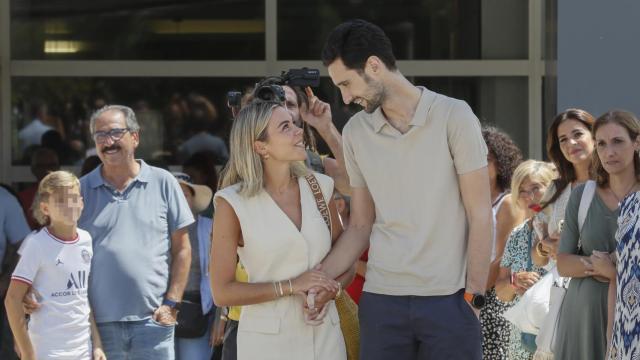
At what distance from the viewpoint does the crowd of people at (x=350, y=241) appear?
14.0 feet

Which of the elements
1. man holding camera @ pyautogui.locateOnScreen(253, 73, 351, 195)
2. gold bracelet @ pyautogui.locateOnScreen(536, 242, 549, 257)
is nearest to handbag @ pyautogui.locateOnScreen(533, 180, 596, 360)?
gold bracelet @ pyautogui.locateOnScreen(536, 242, 549, 257)

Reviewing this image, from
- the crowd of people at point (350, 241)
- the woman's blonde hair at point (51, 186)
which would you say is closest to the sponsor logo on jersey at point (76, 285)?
the crowd of people at point (350, 241)

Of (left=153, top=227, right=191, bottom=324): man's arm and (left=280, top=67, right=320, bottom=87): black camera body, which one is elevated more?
(left=280, top=67, right=320, bottom=87): black camera body

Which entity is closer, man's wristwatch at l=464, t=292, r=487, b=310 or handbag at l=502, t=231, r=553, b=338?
man's wristwatch at l=464, t=292, r=487, b=310

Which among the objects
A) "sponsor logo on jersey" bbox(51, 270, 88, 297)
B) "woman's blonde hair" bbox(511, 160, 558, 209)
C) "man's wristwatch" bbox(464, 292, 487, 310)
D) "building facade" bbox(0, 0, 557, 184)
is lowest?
"sponsor logo on jersey" bbox(51, 270, 88, 297)

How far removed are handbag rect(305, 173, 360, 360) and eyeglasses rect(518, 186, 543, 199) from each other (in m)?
2.08

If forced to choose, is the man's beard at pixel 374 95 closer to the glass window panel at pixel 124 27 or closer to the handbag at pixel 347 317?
the handbag at pixel 347 317

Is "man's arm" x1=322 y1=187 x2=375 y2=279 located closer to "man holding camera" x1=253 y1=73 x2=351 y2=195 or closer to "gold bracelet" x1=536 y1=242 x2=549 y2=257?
"man holding camera" x1=253 y1=73 x2=351 y2=195

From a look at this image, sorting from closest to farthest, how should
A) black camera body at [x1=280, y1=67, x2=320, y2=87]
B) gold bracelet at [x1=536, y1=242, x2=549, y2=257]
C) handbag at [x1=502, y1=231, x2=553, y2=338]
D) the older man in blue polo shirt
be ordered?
black camera body at [x1=280, y1=67, x2=320, y2=87] < handbag at [x1=502, y1=231, x2=553, y2=338] < gold bracelet at [x1=536, y1=242, x2=549, y2=257] < the older man in blue polo shirt

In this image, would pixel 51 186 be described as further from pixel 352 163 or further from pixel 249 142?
pixel 352 163

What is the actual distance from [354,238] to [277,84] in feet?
2.73

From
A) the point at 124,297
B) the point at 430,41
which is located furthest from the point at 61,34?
the point at 124,297

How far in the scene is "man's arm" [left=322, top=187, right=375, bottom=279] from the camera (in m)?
4.50

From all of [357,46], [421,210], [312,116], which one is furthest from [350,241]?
[312,116]
